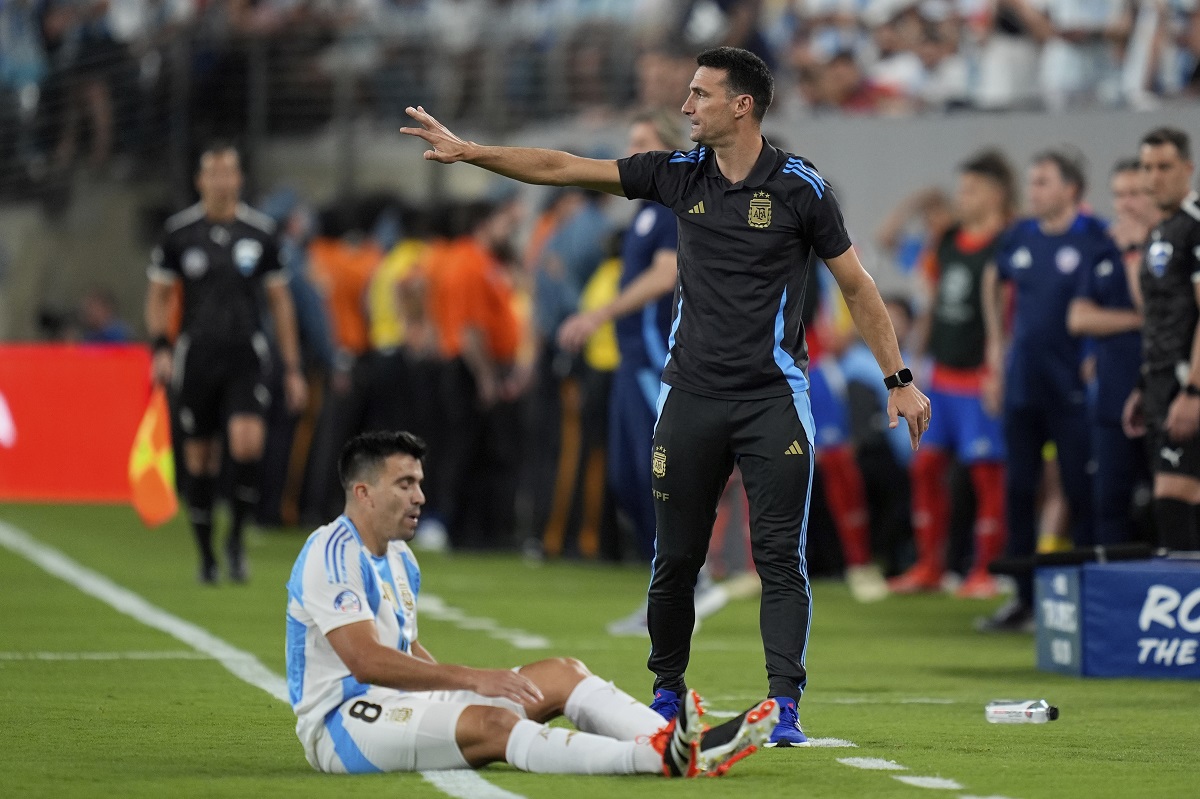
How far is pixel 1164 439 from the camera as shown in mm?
10398

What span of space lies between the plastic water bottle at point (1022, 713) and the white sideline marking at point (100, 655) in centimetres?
371

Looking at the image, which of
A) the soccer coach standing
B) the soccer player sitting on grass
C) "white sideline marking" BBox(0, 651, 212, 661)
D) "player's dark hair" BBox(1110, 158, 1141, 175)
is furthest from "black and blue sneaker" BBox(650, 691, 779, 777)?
"player's dark hair" BBox(1110, 158, 1141, 175)

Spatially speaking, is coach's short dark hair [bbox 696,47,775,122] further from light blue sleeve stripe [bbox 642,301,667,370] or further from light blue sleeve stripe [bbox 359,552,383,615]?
light blue sleeve stripe [bbox 642,301,667,370]

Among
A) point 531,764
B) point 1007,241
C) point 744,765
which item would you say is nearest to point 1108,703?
point 744,765

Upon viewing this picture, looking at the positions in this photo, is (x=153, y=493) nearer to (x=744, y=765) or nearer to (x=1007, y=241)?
(x=1007, y=241)

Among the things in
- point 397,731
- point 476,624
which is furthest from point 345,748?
point 476,624

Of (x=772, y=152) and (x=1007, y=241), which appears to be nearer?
(x=772, y=152)

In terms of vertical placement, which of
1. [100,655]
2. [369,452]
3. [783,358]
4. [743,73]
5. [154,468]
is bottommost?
[100,655]

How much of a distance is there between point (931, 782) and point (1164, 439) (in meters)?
4.19

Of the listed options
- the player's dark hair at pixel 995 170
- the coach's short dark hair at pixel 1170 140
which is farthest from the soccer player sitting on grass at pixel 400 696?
the player's dark hair at pixel 995 170

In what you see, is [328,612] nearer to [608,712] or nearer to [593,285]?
[608,712]

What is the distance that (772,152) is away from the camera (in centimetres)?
765

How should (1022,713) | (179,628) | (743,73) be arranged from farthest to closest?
1. (179,628)
2. (1022,713)
3. (743,73)

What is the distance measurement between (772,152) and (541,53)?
15.8 m
